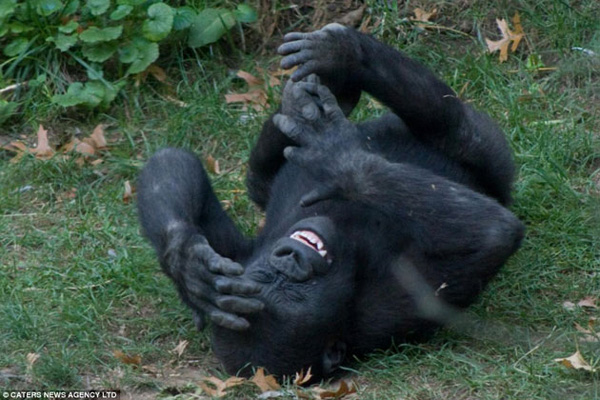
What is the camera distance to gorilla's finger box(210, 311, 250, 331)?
16.4 feet

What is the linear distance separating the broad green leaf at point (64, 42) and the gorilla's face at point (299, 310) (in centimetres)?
340

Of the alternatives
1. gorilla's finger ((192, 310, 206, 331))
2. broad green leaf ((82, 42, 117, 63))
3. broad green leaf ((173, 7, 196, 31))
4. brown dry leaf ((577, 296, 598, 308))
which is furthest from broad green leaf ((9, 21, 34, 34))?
brown dry leaf ((577, 296, 598, 308))

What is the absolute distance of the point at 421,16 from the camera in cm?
810

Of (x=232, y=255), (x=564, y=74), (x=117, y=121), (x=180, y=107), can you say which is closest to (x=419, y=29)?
(x=564, y=74)

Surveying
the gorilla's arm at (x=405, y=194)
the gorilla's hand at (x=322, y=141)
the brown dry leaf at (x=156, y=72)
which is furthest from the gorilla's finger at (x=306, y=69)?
the brown dry leaf at (x=156, y=72)

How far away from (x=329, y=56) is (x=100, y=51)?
3.12 m

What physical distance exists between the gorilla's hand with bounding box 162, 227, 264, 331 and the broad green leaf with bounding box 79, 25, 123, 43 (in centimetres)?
303

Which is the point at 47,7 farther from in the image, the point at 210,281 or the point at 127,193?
the point at 210,281

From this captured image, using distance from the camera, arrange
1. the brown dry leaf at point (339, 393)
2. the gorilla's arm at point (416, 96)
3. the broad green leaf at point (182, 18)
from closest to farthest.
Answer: the brown dry leaf at point (339, 393)
the gorilla's arm at point (416, 96)
the broad green leaf at point (182, 18)

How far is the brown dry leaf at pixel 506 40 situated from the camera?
775 cm

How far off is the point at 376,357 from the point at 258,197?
1.61 m

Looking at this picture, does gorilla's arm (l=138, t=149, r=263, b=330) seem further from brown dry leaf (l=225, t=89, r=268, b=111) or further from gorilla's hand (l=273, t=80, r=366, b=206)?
brown dry leaf (l=225, t=89, r=268, b=111)

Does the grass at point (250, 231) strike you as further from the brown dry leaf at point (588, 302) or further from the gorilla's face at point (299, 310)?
the gorilla's face at point (299, 310)

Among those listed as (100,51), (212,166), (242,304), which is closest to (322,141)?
(242,304)
